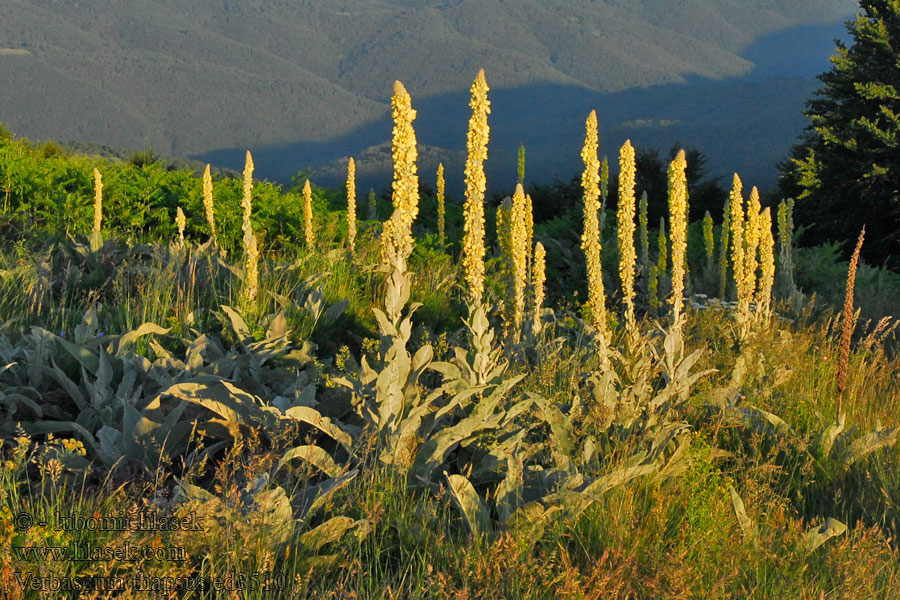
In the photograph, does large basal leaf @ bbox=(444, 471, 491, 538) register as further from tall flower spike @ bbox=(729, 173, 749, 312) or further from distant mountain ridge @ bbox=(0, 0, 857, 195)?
distant mountain ridge @ bbox=(0, 0, 857, 195)

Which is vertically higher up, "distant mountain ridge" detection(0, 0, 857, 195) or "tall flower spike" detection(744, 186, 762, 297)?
"distant mountain ridge" detection(0, 0, 857, 195)

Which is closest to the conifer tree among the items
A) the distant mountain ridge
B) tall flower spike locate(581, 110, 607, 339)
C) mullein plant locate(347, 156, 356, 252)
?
the distant mountain ridge

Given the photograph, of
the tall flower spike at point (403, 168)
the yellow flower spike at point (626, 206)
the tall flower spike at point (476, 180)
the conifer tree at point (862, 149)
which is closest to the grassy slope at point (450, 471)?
Result: the yellow flower spike at point (626, 206)

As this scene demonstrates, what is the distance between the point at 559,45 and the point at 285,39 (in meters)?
67.5

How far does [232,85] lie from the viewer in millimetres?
112062

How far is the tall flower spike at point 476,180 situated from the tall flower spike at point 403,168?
509 mm

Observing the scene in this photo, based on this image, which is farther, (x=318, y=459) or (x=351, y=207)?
(x=351, y=207)

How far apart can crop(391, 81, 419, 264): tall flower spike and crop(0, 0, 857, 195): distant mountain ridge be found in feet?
49.1

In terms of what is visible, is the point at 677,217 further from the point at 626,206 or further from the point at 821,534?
the point at 821,534

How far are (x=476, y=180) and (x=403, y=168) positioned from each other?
677 millimetres

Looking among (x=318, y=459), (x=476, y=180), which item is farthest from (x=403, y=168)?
(x=318, y=459)

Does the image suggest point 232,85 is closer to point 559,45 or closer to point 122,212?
point 559,45

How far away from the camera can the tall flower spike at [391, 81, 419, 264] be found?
3643 millimetres

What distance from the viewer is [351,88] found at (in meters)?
155
